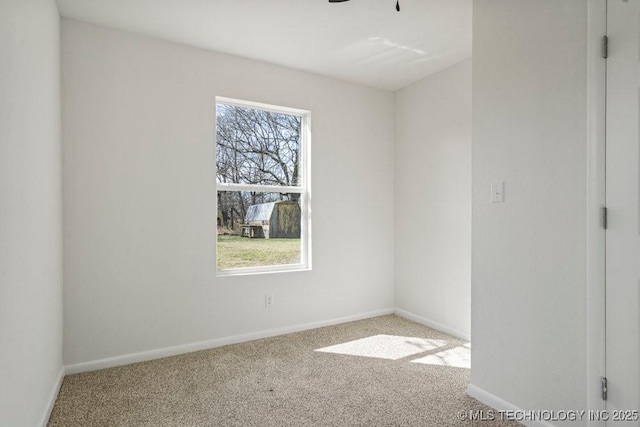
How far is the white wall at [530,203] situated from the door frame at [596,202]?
0.12 feet

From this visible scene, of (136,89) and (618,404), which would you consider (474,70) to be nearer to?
(618,404)

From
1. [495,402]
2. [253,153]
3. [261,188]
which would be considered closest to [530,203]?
[495,402]

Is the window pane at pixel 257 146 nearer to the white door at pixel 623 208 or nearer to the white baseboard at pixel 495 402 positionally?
the white baseboard at pixel 495 402

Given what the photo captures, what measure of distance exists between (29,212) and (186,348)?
174cm

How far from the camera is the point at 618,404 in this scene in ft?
5.40

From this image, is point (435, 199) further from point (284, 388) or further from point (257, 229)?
point (284, 388)

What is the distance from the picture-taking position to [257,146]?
3.54 meters

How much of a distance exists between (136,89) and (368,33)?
1.86 metres

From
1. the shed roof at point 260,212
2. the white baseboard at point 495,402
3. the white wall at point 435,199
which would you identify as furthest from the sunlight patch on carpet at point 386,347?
the shed roof at point 260,212

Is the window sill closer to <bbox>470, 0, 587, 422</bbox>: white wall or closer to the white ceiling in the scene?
<bbox>470, 0, 587, 422</bbox>: white wall

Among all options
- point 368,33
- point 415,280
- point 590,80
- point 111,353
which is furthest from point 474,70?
point 111,353

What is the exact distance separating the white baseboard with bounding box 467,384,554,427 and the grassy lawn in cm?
197

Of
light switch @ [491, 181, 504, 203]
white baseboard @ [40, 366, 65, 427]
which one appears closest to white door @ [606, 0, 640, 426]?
light switch @ [491, 181, 504, 203]

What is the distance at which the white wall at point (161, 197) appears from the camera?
8.88ft
